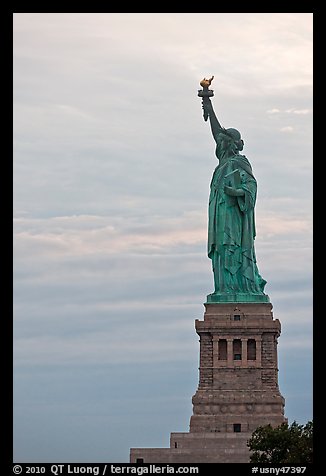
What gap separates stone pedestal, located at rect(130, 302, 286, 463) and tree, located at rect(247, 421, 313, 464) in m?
8.81

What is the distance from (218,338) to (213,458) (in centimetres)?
666

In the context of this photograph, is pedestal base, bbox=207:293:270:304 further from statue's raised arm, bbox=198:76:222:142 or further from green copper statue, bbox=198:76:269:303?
statue's raised arm, bbox=198:76:222:142

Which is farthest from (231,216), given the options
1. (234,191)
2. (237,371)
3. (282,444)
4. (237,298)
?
(282,444)

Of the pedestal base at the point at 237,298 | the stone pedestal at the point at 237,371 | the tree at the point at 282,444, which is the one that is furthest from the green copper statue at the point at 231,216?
the tree at the point at 282,444

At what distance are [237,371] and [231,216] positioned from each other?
25.3 ft

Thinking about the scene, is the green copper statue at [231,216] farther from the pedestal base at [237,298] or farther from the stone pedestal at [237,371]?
the stone pedestal at [237,371]

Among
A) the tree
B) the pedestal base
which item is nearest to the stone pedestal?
the pedestal base

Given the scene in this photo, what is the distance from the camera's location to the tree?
2405 inches
